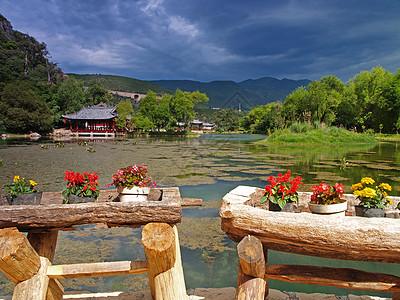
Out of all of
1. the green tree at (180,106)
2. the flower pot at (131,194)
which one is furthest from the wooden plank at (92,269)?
the green tree at (180,106)

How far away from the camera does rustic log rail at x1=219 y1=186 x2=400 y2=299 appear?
1.84m

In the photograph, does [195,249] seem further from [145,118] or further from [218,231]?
[145,118]

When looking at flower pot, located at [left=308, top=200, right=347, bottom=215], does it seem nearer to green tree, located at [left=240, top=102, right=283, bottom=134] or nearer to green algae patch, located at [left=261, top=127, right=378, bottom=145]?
green algae patch, located at [left=261, top=127, right=378, bottom=145]

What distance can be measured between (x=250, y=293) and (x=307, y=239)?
64 centimetres

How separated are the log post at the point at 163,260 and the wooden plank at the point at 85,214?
0.11 meters

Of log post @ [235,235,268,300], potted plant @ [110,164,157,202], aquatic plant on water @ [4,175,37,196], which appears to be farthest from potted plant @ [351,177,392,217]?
aquatic plant on water @ [4,175,37,196]

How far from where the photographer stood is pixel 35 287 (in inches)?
82.6

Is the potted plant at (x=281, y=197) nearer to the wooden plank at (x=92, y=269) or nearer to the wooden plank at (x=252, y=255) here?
the wooden plank at (x=252, y=255)

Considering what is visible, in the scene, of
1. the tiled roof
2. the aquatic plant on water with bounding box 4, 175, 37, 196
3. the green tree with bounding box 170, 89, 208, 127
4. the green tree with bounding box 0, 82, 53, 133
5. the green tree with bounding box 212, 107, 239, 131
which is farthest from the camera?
the green tree with bounding box 212, 107, 239, 131

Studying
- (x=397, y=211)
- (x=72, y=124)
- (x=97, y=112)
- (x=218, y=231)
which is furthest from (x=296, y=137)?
(x=72, y=124)

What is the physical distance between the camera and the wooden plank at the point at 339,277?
6.73 ft

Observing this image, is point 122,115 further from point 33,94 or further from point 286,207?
point 286,207

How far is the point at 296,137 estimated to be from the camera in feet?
76.6

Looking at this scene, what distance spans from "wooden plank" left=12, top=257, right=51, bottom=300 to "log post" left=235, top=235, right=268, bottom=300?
1.62 m
